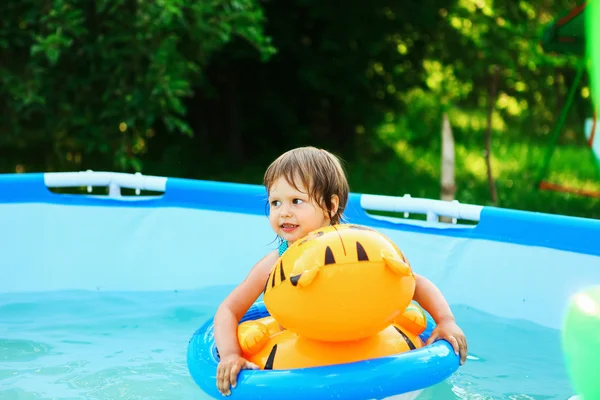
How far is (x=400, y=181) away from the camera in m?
6.86

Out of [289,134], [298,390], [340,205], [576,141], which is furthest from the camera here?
[576,141]

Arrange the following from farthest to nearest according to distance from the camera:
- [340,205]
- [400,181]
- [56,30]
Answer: [400,181]
[56,30]
[340,205]

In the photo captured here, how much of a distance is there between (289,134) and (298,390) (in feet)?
19.5

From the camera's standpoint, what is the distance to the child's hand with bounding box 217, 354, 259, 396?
2016mm

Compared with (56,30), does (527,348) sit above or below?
below

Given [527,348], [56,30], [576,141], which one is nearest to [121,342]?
[527,348]

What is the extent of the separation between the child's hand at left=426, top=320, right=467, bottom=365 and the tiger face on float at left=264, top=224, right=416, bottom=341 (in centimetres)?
25

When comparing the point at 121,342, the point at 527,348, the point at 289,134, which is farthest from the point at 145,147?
the point at 527,348

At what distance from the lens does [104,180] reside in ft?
13.3

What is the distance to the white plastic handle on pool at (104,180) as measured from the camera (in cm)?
399

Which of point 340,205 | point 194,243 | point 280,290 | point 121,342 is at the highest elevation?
point 340,205

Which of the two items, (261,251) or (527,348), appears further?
(261,251)

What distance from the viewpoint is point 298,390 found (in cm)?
193

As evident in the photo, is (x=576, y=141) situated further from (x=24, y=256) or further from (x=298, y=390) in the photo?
(x=298, y=390)
